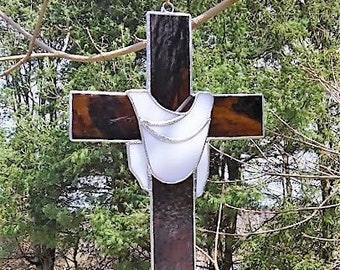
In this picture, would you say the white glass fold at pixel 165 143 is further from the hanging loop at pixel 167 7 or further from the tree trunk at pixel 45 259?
the tree trunk at pixel 45 259

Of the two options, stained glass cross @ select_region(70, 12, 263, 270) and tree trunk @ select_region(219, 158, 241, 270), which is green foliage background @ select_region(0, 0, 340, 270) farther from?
stained glass cross @ select_region(70, 12, 263, 270)

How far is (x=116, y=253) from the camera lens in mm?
3250

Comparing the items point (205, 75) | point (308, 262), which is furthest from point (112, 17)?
point (308, 262)

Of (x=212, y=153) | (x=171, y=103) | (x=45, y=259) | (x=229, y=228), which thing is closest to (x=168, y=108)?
(x=171, y=103)

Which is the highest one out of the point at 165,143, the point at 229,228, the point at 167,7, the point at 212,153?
the point at 167,7

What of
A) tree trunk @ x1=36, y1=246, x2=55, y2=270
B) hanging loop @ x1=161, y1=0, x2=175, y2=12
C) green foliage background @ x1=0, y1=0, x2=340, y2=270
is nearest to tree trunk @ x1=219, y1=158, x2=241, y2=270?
green foliage background @ x1=0, y1=0, x2=340, y2=270

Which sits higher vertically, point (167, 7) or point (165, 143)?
point (167, 7)

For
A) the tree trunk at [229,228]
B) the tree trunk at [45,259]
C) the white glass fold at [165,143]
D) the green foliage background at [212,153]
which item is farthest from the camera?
the tree trunk at [45,259]

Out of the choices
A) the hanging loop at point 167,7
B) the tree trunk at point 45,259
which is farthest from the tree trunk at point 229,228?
the hanging loop at point 167,7

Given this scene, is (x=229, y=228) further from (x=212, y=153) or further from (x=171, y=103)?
(x=171, y=103)

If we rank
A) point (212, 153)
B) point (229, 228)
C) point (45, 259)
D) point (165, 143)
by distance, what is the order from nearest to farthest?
point (165, 143), point (212, 153), point (229, 228), point (45, 259)

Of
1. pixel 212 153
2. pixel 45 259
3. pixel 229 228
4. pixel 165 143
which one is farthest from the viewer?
pixel 45 259

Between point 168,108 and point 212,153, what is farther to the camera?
point 212,153

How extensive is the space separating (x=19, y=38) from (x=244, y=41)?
1.57 m
